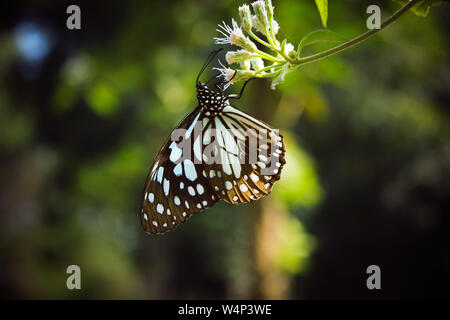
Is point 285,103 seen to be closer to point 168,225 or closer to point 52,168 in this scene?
point 168,225

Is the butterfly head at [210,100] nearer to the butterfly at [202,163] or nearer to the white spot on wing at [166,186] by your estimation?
the butterfly at [202,163]

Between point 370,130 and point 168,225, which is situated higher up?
point 370,130

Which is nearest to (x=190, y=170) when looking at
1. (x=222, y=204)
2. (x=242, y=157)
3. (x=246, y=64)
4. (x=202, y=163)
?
(x=202, y=163)

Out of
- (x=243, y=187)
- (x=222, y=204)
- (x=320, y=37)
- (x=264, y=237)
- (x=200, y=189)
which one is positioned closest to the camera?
(x=320, y=37)

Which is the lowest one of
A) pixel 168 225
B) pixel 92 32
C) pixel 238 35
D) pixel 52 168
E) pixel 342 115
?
pixel 168 225

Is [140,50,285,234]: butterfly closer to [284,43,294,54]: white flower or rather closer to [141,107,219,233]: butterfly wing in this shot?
[141,107,219,233]: butterfly wing

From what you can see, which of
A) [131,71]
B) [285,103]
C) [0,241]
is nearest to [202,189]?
[131,71]

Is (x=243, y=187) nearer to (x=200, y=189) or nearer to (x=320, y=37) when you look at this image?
(x=200, y=189)

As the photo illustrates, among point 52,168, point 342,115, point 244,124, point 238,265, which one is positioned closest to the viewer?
point 244,124
